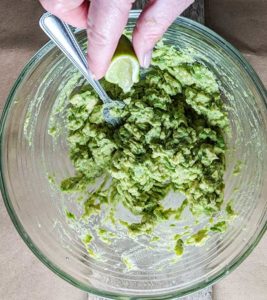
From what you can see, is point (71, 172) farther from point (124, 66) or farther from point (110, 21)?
point (110, 21)

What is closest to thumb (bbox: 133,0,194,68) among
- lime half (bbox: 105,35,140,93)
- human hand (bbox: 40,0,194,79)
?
human hand (bbox: 40,0,194,79)

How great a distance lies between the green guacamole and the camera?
4.48ft

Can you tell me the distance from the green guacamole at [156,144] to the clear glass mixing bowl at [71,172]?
38mm

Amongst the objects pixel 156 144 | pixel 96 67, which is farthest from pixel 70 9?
pixel 156 144

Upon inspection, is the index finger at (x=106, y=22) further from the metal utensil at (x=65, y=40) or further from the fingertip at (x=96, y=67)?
the metal utensil at (x=65, y=40)

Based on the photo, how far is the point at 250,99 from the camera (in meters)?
1.39

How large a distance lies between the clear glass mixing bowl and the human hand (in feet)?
0.81

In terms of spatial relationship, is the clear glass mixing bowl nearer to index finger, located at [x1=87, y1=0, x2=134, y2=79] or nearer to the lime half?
the lime half

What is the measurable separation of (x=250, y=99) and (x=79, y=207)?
516 mm

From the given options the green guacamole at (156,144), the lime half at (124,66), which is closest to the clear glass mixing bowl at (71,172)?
the green guacamole at (156,144)

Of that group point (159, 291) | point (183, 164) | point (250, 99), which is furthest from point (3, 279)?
point (250, 99)

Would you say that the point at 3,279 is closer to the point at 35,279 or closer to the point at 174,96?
the point at 35,279

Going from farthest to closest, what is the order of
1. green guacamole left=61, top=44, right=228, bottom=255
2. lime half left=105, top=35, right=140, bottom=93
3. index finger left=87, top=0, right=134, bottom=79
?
green guacamole left=61, top=44, right=228, bottom=255 < lime half left=105, top=35, right=140, bottom=93 < index finger left=87, top=0, right=134, bottom=79

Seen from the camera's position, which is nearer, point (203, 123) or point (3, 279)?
point (203, 123)
